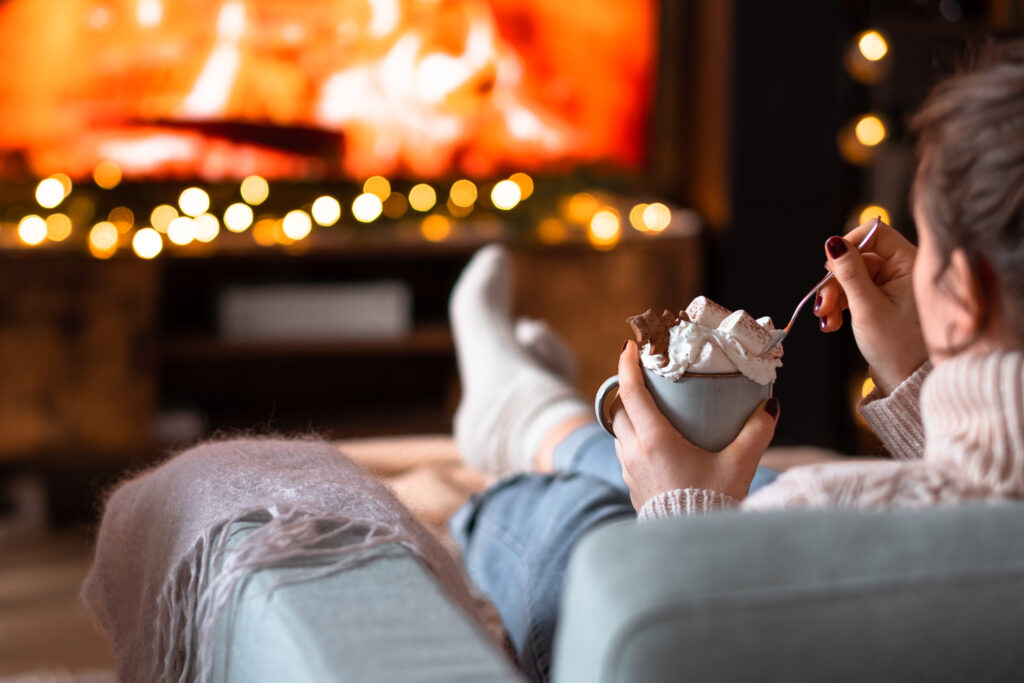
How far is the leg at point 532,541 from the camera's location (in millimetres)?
942

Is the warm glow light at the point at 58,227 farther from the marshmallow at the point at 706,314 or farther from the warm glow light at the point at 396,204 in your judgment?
the marshmallow at the point at 706,314

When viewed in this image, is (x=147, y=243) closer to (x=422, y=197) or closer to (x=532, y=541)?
(x=422, y=197)

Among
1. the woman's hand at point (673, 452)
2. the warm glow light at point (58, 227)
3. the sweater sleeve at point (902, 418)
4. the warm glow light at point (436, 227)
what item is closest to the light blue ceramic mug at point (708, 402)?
the woman's hand at point (673, 452)

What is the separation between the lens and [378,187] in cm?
263

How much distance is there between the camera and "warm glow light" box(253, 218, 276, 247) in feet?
7.90

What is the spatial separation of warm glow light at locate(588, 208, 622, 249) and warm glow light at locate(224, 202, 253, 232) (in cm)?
79

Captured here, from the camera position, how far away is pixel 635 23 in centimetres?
271

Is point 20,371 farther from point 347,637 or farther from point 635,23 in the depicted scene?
point 347,637

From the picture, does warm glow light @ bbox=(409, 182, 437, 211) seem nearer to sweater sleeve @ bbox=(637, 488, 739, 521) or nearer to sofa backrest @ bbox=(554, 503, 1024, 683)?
sweater sleeve @ bbox=(637, 488, 739, 521)

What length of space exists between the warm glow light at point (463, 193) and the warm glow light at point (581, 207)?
0.24 metres

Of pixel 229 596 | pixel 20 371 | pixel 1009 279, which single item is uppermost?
pixel 1009 279

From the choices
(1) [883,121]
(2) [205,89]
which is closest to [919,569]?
(2) [205,89]

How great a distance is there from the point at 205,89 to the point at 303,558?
206cm

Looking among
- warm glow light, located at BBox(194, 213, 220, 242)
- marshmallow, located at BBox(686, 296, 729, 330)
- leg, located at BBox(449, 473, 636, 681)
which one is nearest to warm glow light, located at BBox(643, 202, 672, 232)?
warm glow light, located at BBox(194, 213, 220, 242)
